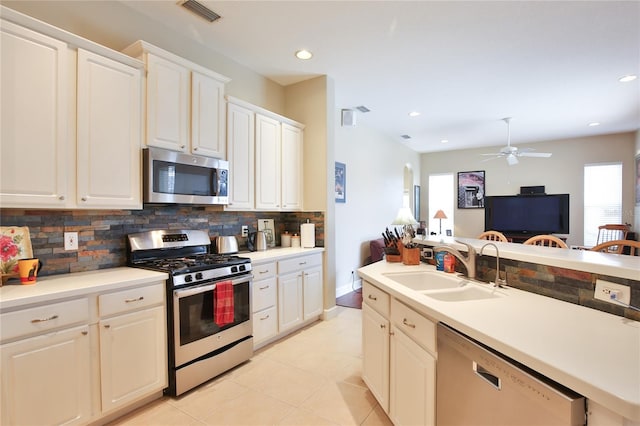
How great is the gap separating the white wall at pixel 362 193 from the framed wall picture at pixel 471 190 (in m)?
1.98

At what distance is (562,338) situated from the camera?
1070mm

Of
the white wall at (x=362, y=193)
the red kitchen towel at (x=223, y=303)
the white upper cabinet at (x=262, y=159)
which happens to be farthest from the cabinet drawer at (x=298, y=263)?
the white wall at (x=362, y=193)

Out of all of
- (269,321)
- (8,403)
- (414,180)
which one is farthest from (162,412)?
(414,180)

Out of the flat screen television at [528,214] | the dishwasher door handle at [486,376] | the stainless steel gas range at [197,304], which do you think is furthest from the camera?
the flat screen television at [528,214]

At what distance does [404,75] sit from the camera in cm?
362

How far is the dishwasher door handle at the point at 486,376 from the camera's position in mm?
1121

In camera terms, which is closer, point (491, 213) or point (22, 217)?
point (22, 217)

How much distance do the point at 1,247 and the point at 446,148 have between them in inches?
318

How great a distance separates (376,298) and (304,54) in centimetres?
251

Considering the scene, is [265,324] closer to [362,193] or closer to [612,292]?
[612,292]

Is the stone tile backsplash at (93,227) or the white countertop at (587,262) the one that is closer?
the white countertop at (587,262)

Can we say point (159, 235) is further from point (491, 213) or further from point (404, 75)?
point (491, 213)

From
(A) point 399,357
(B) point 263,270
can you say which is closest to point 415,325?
(A) point 399,357

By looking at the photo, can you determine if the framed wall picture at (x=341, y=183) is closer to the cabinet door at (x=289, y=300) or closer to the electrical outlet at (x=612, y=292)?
the cabinet door at (x=289, y=300)
